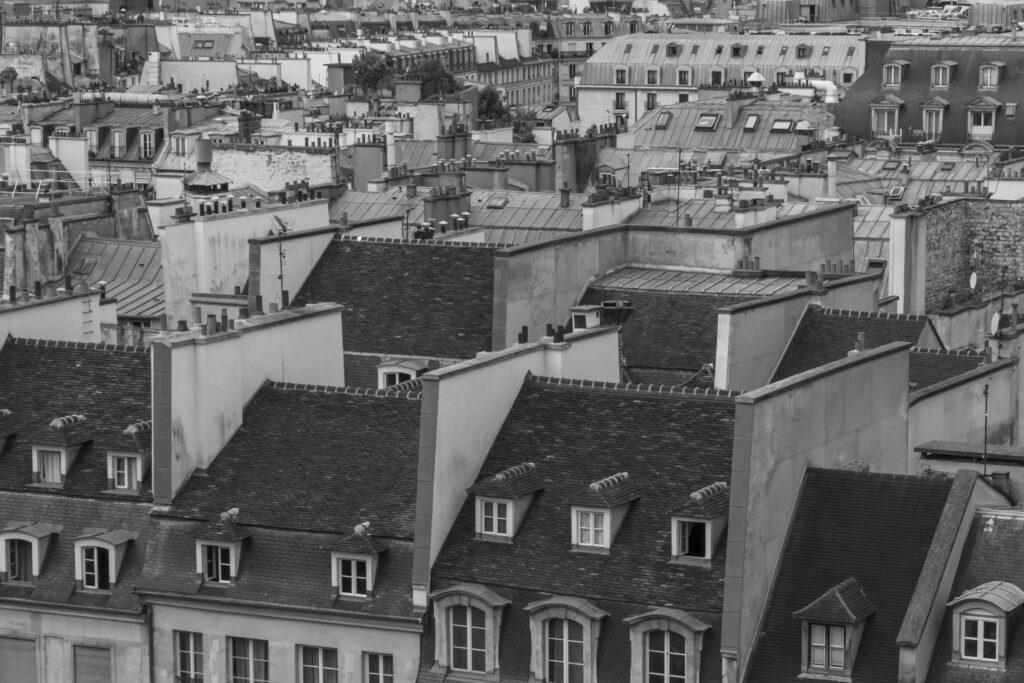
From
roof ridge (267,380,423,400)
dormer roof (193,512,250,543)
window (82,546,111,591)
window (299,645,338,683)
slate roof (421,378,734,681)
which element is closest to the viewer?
slate roof (421,378,734,681)

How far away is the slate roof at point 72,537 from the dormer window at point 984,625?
599 inches

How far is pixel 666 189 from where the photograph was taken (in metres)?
97.5

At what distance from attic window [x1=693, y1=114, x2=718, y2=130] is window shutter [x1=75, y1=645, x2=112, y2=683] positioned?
298 ft

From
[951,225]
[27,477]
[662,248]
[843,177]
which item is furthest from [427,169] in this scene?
[27,477]

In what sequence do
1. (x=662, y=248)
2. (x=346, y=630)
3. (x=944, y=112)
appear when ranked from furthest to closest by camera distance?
(x=944, y=112), (x=662, y=248), (x=346, y=630)

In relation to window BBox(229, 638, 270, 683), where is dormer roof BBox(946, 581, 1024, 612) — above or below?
above

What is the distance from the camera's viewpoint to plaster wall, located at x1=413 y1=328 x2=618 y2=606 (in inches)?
2020

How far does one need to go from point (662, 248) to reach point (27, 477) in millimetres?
26402

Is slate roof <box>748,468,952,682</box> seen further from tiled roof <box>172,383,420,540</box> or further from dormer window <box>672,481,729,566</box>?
tiled roof <box>172,383,420,540</box>

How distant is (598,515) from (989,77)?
320 feet

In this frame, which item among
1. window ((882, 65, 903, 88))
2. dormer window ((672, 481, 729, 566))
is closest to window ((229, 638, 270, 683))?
dormer window ((672, 481, 729, 566))

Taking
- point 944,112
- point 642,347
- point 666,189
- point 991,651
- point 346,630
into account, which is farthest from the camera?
point 944,112

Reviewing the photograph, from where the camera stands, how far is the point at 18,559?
54.8m

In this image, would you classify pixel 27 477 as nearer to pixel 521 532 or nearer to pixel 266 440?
pixel 266 440
